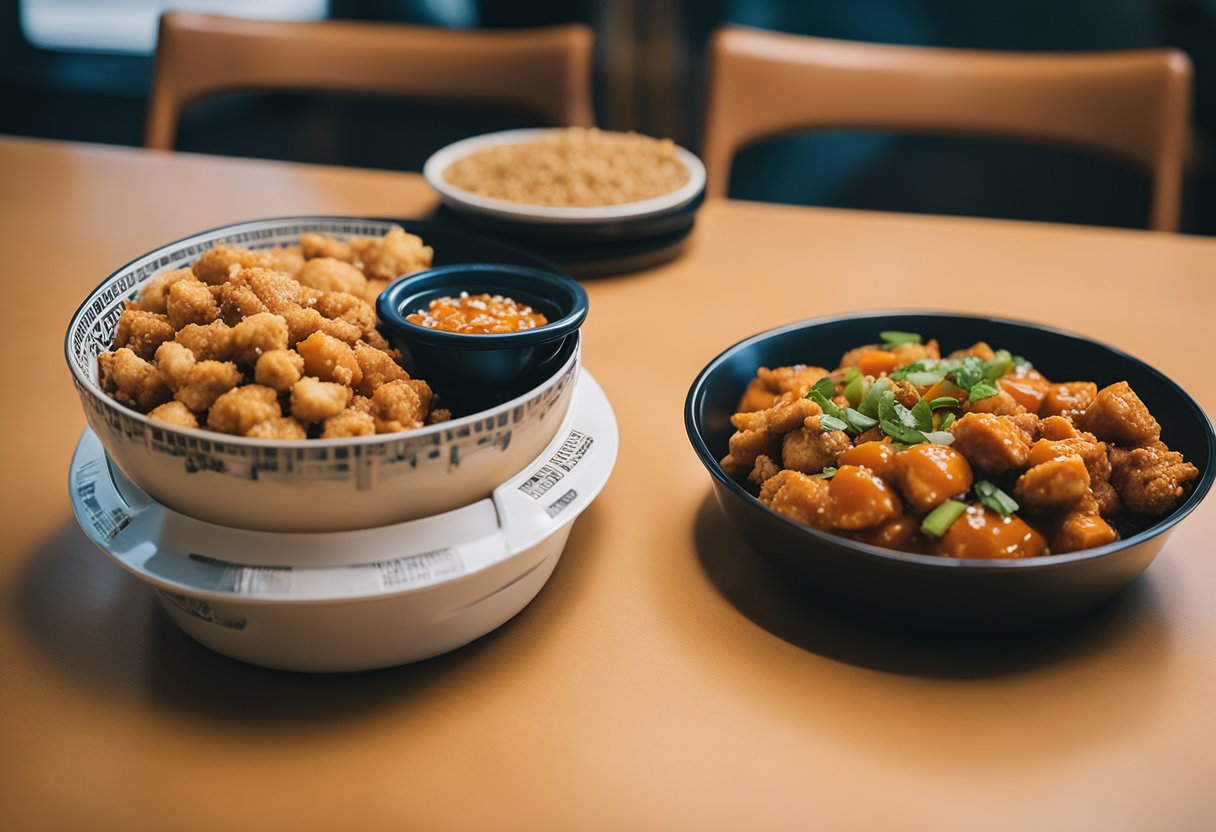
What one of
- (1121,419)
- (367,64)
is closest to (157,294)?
(1121,419)

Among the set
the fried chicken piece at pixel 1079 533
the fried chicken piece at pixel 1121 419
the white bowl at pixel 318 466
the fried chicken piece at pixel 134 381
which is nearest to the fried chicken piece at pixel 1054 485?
the fried chicken piece at pixel 1079 533

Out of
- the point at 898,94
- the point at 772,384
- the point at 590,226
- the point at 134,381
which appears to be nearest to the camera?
the point at 134,381

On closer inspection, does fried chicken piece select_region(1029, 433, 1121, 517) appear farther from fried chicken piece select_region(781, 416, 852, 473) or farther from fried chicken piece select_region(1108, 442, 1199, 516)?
fried chicken piece select_region(781, 416, 852, 473)

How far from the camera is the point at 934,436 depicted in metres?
0.86

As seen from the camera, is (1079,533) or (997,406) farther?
(997,406)

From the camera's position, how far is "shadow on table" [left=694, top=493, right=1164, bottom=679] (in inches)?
32.1

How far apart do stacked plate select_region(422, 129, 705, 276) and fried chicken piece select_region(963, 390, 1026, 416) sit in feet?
2.17

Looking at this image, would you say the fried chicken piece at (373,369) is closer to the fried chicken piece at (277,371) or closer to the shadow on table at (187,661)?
the fried chicken piece at (277,371)

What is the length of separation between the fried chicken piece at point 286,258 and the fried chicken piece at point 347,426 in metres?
0.36

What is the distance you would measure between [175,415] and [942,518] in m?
0.59

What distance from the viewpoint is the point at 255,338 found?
801 millimetres

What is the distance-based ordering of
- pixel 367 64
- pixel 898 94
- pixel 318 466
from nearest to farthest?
1. pixel 318 466
2. pixel 898 94
3. pixel 367 64

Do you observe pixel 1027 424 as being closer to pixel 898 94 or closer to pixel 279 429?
pixel 279 429

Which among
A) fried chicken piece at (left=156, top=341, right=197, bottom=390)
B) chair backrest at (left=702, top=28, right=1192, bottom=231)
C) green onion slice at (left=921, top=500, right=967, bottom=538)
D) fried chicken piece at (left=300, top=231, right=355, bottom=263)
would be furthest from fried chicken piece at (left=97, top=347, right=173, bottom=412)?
chair backrest at (left=702, top=28, right=1192, bottom=231)
